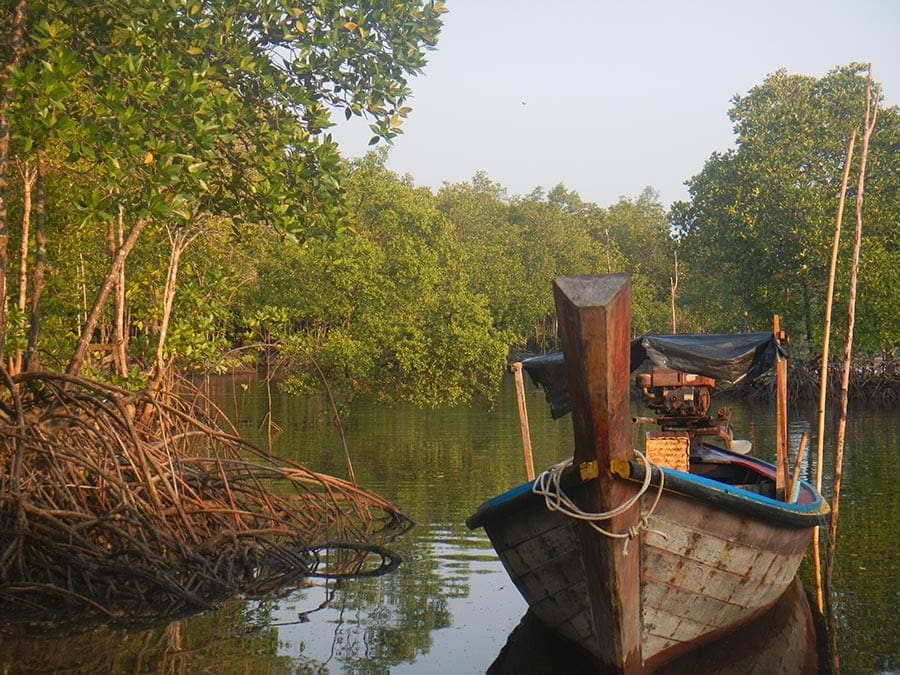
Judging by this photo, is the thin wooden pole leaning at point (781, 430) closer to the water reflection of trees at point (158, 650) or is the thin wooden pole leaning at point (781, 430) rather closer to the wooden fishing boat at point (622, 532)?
the wooden fishing boat at point (622, 532)

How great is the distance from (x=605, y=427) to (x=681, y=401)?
4319 mm

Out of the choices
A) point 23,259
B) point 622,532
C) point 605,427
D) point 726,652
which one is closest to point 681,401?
point 726,652

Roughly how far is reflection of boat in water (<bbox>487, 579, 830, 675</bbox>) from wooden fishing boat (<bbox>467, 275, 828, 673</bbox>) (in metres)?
0.12

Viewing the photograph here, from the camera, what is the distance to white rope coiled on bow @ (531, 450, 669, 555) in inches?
264

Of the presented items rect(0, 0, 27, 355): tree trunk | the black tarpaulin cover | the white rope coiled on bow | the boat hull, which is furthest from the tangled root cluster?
the black tarpaulin cover

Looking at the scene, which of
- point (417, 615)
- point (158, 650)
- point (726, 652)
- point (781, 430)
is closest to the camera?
point (158, 650)

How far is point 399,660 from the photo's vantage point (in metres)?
7.69

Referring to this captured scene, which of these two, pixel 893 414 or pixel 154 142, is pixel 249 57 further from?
pixel 893 414

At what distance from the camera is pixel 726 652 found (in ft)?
26.1

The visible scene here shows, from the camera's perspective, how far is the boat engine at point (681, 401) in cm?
1046

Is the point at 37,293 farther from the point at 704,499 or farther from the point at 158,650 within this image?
the point at 704,499

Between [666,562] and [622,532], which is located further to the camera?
[666,562]

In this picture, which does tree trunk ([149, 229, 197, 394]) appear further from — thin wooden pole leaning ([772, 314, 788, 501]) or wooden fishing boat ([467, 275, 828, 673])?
thin wooden pole leaning ([772, 314, 788, 501])

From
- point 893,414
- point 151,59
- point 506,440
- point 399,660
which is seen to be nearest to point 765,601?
point 399,660
